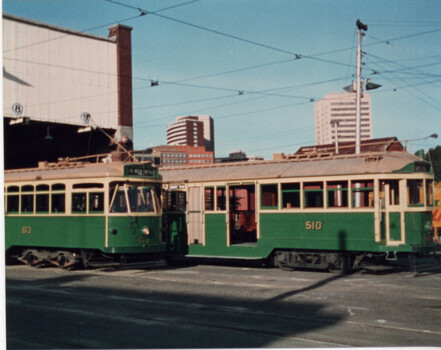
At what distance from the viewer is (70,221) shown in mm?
15945

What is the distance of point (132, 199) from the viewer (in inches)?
618

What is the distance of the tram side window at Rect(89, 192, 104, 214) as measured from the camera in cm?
1549

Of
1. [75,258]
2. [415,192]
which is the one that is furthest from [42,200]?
[415,192]

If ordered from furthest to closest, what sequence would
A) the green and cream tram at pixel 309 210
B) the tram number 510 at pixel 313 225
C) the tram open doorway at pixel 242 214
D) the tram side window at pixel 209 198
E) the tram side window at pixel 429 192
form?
the tram side window at pixel 209 198 → the tram open doorway at pixel 242 214 → the tram number 510 at pixel 313 225 → the tram side window at pixel 429 192 → the green and cream tram at pixel 309 210

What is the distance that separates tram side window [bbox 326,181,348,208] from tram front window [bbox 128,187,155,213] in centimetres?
488

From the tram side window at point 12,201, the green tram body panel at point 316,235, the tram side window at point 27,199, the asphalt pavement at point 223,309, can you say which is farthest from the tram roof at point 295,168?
the tram side window at point 12,201

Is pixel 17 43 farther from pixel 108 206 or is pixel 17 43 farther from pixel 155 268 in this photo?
pixel 155 268

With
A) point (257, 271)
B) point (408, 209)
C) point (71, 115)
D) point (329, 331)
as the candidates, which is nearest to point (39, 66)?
point (71, 115)

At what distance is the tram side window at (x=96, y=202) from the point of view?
15.5 meters

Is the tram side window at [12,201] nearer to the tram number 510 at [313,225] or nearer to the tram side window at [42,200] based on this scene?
the tram side window at [42,200]

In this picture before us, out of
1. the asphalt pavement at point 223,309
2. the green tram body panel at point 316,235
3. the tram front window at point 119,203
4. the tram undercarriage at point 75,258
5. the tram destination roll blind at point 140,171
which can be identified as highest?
the tram destination roll blind at point 140,171

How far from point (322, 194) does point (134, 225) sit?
200 inches

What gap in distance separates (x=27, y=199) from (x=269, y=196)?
7118mm

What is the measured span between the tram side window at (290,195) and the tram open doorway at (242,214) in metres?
1.36
